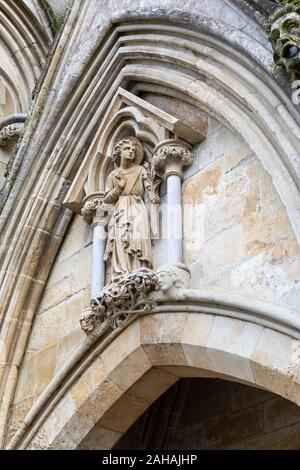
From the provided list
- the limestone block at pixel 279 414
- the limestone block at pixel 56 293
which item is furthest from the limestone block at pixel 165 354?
the limestone block at pixel 279 414

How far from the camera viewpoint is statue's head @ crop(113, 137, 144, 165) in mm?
6055

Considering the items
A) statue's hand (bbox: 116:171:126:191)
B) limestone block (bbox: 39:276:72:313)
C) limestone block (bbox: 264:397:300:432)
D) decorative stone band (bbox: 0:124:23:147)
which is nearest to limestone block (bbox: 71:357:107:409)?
limestone block (bbox: 39:276:72:313)

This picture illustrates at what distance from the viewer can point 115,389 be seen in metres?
5.70

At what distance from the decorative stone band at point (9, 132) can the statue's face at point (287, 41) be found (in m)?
4.02

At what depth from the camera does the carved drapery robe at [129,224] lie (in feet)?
18.6

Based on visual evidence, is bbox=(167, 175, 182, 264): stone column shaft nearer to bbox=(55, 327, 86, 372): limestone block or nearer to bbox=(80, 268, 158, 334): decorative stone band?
bbox=(80, 268, 158, 334): decorative stone band

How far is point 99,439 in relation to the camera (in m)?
5.86

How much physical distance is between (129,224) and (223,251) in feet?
2.58

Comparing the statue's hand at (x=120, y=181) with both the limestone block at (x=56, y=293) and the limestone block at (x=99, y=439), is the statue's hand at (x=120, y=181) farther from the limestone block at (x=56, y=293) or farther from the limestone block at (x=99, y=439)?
the limestone block at (x=99, y=439)
